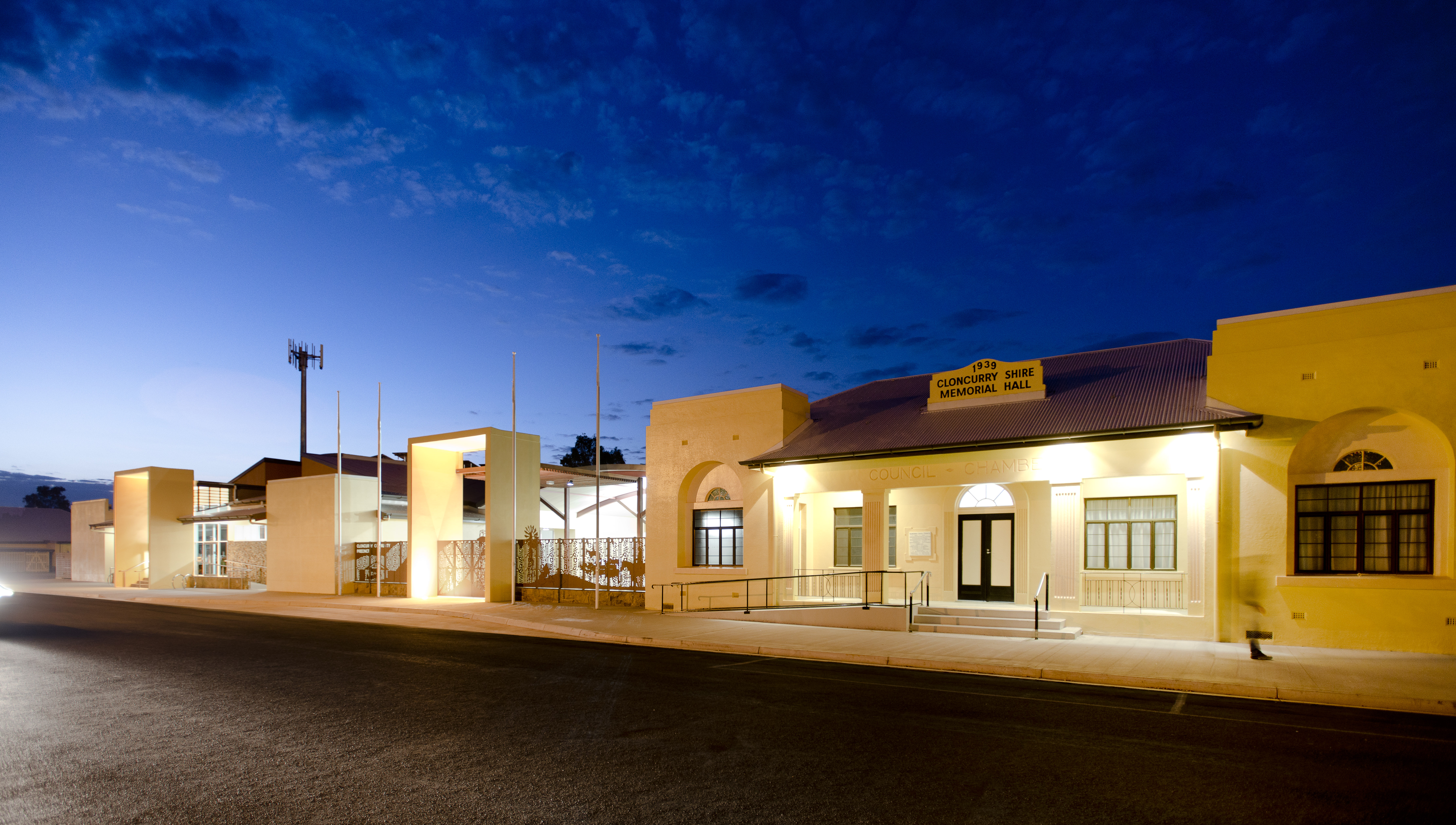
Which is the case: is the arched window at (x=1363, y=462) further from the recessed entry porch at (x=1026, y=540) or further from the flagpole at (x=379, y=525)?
the flagpole at (x=379, y=525)

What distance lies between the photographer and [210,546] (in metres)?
40.9

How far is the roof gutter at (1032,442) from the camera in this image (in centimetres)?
1506

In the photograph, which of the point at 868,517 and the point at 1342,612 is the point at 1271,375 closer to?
the point at 1342,612

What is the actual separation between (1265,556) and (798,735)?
11.8 m

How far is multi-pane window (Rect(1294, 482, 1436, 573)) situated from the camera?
1425cm

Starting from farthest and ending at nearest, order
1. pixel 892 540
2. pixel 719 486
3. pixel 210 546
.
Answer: pixel 210 546, pixel 719 486, pixel 892 540

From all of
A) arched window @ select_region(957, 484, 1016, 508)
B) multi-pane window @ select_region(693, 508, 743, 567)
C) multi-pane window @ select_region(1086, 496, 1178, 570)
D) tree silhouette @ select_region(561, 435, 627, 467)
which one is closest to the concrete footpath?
multi-pane window @ select_region(693, 508, 743, 567)

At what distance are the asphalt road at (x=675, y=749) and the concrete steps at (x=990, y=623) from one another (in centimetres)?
461

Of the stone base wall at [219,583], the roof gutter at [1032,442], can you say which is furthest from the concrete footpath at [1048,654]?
the stone base wall at [219,583]

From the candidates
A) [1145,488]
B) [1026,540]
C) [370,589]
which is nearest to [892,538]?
[1026,540]

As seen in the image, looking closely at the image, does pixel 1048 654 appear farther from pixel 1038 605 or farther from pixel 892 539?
pixel 892 539

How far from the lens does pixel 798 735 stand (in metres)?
8.20

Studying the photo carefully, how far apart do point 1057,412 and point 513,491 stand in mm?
16584

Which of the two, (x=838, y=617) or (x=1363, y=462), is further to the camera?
(x=838, y=617)
